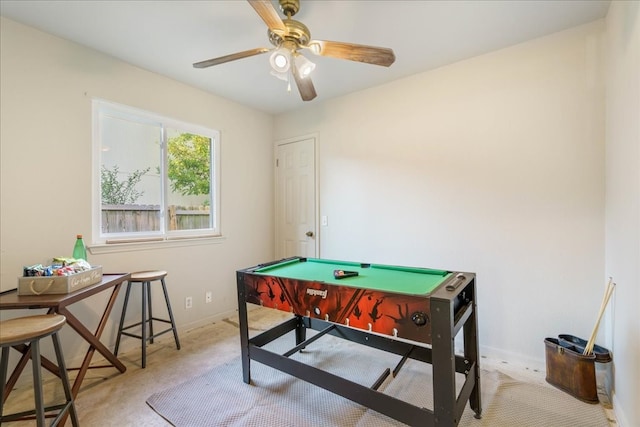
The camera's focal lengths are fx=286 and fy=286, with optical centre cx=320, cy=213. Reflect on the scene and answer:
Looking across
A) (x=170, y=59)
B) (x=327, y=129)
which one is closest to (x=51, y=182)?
(x=170, y=59)

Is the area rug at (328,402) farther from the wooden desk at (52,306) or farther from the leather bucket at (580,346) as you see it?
the wooden desk at (52,306)

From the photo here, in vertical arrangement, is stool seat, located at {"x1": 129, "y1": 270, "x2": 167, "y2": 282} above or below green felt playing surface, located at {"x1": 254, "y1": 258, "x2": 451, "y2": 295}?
below

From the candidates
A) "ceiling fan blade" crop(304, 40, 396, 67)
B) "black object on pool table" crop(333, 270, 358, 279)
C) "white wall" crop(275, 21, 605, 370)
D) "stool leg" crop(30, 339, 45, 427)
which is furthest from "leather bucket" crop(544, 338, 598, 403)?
Answer: "stool leg" crop(30, 339, 45, 427)

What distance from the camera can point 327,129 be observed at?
342cm

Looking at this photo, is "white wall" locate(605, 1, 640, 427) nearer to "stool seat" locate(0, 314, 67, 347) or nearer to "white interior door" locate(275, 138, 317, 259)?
"white interior door" locate(275, 138, 317, 259)

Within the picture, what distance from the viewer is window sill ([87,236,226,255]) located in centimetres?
241

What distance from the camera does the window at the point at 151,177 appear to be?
2514 mm

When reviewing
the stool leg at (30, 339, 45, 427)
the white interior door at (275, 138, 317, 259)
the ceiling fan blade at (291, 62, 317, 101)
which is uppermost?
the ceiling fan blade at (291, 62, 317, 101)

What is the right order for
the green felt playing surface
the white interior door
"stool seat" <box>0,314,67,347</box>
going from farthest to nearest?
the white interior door < the green felt playing surface < "stool seat" <box>0,314,67,347</box>

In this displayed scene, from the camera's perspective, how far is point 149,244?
107 inches

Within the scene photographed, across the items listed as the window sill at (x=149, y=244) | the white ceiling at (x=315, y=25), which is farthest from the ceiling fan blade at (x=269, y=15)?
the window sill at (x=149, y=244)

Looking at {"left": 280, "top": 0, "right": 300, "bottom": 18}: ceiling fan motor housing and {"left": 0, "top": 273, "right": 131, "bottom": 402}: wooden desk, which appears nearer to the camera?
{"left": 0, "top": 273, "right": 131, "bottom": 402}: wooden desk

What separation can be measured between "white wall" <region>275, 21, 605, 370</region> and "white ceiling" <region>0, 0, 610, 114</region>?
0.87 ft

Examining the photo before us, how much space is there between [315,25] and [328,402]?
8.46 feet
